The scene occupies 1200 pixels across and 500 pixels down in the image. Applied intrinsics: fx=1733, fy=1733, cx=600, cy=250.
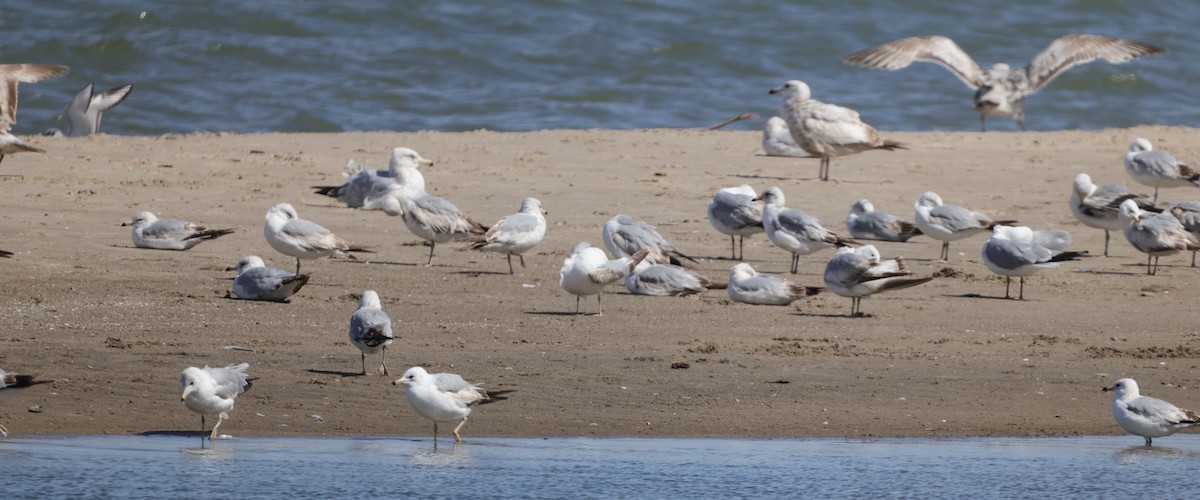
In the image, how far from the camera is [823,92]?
24703mm

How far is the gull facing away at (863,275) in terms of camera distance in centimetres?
1070

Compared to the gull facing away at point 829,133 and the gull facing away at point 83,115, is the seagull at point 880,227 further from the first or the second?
the gull facing away at point 83,115

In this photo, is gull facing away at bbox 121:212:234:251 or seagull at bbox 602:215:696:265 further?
gull facing away at bbox 121:212:234:251

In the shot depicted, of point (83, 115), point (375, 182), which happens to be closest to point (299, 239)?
point (375, 182)

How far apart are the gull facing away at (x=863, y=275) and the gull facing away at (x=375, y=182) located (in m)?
4.51

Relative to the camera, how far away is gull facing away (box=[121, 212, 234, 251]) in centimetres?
1225

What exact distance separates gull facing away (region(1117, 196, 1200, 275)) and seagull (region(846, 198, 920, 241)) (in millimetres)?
1606

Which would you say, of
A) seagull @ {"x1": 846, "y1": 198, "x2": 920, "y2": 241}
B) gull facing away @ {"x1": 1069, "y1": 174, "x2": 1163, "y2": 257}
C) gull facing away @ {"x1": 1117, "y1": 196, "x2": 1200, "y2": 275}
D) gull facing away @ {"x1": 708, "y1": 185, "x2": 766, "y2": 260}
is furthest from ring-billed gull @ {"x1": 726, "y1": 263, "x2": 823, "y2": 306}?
gull facing away @ {"x1": 1069, "y1": 174, "x2": 1163, "y2": 257}

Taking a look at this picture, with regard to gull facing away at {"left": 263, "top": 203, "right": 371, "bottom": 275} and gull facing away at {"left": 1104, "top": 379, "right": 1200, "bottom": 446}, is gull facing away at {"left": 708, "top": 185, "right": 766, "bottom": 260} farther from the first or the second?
gull facing away at {"left": 1104, "top": 379, "right": 1200, "bottom": 446}

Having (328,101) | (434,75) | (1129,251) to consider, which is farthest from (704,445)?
(434,75)

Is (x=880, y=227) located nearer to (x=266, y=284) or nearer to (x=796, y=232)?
(x=796, y=232)

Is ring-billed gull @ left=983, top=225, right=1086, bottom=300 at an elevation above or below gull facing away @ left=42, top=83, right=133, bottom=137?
below

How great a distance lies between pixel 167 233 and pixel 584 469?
19.3 feet

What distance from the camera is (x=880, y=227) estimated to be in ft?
44.1
